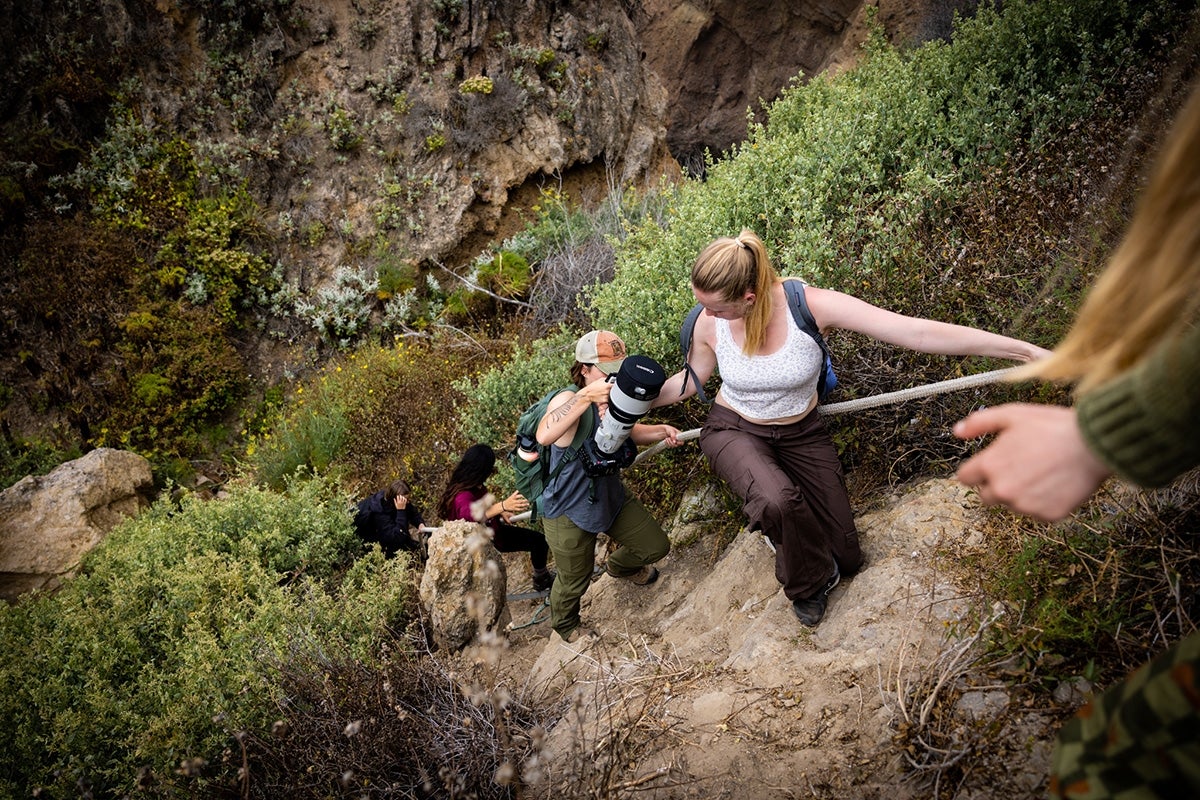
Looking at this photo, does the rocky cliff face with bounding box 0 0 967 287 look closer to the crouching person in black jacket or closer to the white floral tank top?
the crouching person in black jacket

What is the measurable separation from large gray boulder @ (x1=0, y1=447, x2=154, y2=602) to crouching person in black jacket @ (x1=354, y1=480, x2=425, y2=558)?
2.94 m

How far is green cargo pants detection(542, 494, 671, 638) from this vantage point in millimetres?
4102

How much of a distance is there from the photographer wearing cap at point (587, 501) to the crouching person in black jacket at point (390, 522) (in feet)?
6.16

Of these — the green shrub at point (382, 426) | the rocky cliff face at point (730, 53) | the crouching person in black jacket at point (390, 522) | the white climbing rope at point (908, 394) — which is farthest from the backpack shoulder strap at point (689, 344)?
the rocky cliff face at point (730, 53)

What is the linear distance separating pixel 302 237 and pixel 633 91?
5416mm

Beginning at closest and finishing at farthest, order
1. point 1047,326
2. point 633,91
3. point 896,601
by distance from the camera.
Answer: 1. point 896,601
2. point 1047,326
3. point 633,91

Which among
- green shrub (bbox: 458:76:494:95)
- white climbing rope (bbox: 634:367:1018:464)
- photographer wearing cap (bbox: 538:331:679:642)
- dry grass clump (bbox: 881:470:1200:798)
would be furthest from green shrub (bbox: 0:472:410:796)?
green shrub (bbox: 458:76:494:95)

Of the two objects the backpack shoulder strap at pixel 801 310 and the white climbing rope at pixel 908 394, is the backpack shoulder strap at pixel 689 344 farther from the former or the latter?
the backpack shoulder strap at pixel 801 310

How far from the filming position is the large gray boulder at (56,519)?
6.59 m

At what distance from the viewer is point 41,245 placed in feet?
29.7

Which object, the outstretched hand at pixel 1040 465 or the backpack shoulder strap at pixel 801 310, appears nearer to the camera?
the outstretched hand at pixel 1040 465

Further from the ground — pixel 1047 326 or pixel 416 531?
pixel 1047 326

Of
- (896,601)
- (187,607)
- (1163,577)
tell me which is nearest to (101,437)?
(187,607)

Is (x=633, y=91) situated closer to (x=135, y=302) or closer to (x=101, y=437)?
(x=135, y=302)
